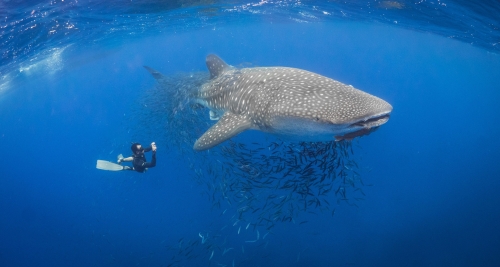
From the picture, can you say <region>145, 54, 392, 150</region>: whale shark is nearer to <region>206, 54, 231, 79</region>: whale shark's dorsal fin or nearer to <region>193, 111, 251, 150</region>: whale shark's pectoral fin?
<region>193, 111, 251, 150</region>: whale shark's pectoral fin

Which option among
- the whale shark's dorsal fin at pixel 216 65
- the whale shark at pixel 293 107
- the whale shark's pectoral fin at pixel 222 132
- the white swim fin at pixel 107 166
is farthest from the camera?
the white swim fin at pixel 107 166

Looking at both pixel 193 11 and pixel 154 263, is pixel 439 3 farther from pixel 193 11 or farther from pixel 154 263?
pixel 154 263

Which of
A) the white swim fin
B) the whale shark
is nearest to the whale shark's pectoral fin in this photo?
the whale shark

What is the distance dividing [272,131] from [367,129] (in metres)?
1.89

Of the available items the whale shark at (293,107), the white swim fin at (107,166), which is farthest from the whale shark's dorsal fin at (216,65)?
the white swim fin at (107,166)

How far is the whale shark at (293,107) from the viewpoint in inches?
138

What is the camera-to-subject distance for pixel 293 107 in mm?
4293

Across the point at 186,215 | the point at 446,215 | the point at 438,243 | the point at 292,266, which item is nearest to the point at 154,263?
the point at 186,215

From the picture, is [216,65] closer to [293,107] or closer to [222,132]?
[222,132]

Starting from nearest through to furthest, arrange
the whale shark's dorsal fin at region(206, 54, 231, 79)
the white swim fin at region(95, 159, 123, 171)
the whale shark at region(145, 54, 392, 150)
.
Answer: the whale shark at region(145, 54, 392, 150)
the whale shark's dorsal fin at region(206, 54, 231, 79)
the white swim fin at region(95, 159, 123, 171)

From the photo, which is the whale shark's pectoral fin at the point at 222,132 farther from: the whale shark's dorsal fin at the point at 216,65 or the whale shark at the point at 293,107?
the whale shark's dorsal fin at the point at 216,65

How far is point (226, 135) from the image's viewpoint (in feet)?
17.7

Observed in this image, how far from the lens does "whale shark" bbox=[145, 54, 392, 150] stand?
350 centimetres

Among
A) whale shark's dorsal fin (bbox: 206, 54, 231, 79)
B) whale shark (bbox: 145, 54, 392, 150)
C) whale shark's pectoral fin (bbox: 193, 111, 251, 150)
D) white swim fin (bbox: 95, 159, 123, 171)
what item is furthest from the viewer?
white swim fin (bbox: 95, 159, 123, 171)
